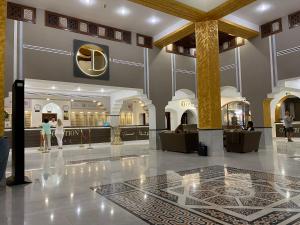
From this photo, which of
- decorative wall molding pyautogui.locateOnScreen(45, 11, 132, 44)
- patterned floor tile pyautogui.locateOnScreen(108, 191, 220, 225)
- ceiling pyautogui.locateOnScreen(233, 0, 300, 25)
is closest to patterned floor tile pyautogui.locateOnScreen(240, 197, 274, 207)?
patterned floor tile pyautogui.locateOnScreen(108, 191, 220, 225)

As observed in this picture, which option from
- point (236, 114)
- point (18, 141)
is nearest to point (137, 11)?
point (18, 141)

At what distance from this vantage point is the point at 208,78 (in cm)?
764

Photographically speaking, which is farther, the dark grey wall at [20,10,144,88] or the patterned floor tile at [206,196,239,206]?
the dark grey wall at [20,10,144,88]

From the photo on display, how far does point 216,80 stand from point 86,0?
15.4 feet

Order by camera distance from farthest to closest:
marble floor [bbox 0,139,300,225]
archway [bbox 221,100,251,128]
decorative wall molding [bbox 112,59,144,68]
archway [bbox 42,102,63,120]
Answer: archway [bbox 221,100,251,128] < archway [bbox 42,102,63,120] < decorative wall molding [bbox 112,59,144,68] < marble floor [bbox 0,139,300,225]

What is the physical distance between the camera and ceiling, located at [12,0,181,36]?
23.8ft

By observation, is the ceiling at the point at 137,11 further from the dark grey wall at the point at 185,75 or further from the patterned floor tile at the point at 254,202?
the patterned floor tile at the point at 254,202

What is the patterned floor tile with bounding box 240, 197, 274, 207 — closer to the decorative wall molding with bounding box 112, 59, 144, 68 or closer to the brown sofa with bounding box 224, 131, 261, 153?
the brown sofa with bounding box 224, 131, 261, 153

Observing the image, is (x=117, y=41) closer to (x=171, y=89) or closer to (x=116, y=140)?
(x=171, y=89)

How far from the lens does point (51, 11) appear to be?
300 inches

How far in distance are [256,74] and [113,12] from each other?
596cm

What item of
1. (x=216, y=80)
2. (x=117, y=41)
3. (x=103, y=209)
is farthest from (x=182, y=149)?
(x=103, y=209)

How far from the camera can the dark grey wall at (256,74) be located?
30.1ft

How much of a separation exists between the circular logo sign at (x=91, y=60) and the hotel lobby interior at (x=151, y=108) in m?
0.04
